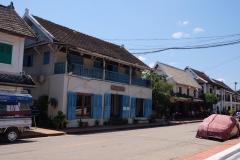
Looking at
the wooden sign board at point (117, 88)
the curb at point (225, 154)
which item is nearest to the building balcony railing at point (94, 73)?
the wooden sign board at point (117, 88)

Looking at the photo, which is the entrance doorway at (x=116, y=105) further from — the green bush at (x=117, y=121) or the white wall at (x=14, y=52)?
the white wall at (x=14, y=52)

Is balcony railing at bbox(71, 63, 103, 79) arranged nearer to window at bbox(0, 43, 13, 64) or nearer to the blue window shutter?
the blue window shutter

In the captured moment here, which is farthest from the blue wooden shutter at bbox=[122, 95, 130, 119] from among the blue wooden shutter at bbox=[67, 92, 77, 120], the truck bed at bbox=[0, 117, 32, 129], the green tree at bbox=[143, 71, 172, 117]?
the truck bed at bbox=[0, 117, 32, 129]

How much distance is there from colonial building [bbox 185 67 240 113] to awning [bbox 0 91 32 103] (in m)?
45.1

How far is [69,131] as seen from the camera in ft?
70.8

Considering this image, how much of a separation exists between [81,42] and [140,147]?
15681 mm

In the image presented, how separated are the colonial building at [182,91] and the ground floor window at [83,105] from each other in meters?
18.7

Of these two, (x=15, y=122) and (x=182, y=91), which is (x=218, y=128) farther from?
(x=182, y=91)

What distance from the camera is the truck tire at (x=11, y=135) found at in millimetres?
15641

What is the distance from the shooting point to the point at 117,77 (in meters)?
29.9

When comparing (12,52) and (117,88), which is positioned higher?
(12,52)

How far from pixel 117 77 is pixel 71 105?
6749 millimetres

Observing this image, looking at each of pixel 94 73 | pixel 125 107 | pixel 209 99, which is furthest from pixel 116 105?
pixel 209 99

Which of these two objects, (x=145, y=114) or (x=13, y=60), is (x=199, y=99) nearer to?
(x=145, y=114)
